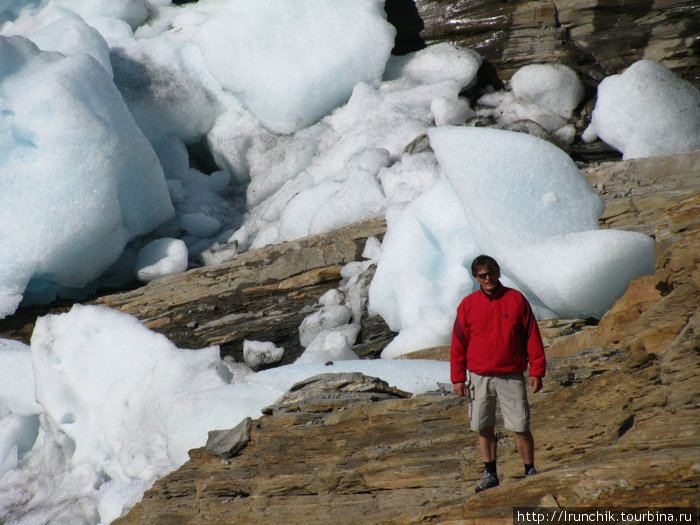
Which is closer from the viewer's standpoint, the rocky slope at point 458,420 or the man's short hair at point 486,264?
the rocky slope at point 458,420

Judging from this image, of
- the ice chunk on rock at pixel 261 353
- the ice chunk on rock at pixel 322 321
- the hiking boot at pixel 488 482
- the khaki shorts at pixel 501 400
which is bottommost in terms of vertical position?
the ice chunk on rock at pixel 261 353

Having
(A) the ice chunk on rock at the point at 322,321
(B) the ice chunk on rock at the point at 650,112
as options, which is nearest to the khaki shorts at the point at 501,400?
(A) the ice chunk on rock at the point at 322,321

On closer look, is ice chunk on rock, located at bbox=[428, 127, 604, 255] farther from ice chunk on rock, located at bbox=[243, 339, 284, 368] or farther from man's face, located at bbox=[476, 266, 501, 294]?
man's face, located at bbox=[476, 266, 501, 294]

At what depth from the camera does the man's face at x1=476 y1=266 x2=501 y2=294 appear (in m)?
2.62

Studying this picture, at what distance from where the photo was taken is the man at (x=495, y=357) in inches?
102

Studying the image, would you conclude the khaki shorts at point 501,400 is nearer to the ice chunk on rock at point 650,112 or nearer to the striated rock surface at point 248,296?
the striated rock surface at point 248,296

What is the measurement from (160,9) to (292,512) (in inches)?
324

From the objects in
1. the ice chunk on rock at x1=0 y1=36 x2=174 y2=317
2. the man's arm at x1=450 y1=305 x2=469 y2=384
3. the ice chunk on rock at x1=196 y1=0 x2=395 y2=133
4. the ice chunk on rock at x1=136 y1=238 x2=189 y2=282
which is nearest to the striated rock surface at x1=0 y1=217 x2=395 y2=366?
the ice chunk on rock at x1=136 y1=238 x2=189 y2=282

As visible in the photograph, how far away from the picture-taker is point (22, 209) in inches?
245

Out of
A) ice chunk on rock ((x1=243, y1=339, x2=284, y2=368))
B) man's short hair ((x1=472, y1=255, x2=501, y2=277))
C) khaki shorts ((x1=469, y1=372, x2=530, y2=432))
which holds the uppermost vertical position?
man's short hair ((x1=472, y1=255, x2=501, y2=277))

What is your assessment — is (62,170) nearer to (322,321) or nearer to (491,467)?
(322,321)

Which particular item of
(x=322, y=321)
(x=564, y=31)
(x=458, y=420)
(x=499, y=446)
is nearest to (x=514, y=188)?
(x=322, y=321)

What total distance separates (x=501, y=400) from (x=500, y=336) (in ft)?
0.79

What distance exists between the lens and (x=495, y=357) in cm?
259
